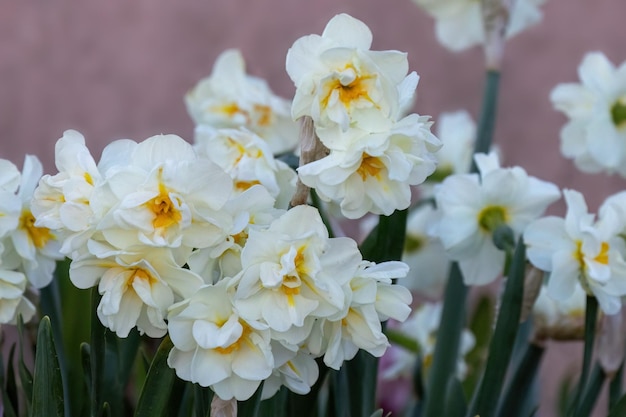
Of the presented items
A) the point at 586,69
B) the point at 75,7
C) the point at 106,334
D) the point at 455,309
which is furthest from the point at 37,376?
the point at 75,7

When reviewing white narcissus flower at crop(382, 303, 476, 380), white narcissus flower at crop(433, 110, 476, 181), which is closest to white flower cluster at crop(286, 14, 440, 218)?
white narcissus flower at crop(433, 110, 476, 181)

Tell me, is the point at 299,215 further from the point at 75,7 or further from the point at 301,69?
the point at 75,7

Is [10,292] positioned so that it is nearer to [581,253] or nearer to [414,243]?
[581,253]

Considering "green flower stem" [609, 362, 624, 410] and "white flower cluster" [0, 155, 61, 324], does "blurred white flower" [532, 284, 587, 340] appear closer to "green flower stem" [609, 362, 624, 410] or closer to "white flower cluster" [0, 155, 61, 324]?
"green flower stem" [609, 362, 624, 410]

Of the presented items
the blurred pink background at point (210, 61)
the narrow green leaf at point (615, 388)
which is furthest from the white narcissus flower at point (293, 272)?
the blurred pink background at point (210, 61)

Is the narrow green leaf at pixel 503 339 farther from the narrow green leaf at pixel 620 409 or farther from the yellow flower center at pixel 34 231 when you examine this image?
the yellow flower center at pixel 34 231

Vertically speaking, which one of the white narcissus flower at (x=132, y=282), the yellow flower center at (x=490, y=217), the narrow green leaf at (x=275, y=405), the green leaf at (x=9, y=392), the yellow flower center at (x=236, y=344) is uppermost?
the yellow flower center at (x=490, y=217)

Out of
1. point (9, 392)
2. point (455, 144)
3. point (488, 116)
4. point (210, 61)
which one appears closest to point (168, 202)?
point (9, 392)
